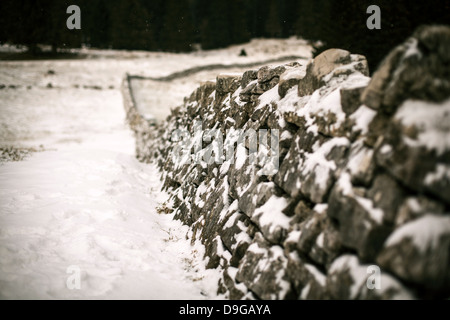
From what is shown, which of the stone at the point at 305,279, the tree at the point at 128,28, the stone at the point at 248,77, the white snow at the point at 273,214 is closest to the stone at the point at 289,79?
the stone at the point at 248,77

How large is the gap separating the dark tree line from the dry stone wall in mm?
11450

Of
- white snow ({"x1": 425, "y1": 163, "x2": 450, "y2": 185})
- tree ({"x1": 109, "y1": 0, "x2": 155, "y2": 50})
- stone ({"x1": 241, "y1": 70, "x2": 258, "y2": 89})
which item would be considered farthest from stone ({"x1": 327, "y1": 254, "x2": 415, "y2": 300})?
tree ({"x1": 109, "y1": 0, "x2": 155, "y2": 50})

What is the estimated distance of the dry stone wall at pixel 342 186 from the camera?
2193mm

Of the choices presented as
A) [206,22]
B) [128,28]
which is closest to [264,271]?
[128,28]

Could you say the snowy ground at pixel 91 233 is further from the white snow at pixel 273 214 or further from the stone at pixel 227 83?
the stone at pixel 227 83

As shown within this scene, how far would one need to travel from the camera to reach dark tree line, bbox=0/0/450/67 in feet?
45.0

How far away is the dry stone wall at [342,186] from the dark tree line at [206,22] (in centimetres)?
1145

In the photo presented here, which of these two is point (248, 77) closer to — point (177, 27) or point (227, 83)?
point (227, 83)

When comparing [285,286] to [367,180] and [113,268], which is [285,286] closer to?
[367,180]

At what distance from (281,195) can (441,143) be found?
7.09ft

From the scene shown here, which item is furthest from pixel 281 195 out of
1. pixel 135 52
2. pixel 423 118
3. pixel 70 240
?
pixel 135 52

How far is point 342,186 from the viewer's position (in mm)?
2854

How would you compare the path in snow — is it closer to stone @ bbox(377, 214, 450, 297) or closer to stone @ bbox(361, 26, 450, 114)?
stone @ bbox(377, 214, 450, 297)
